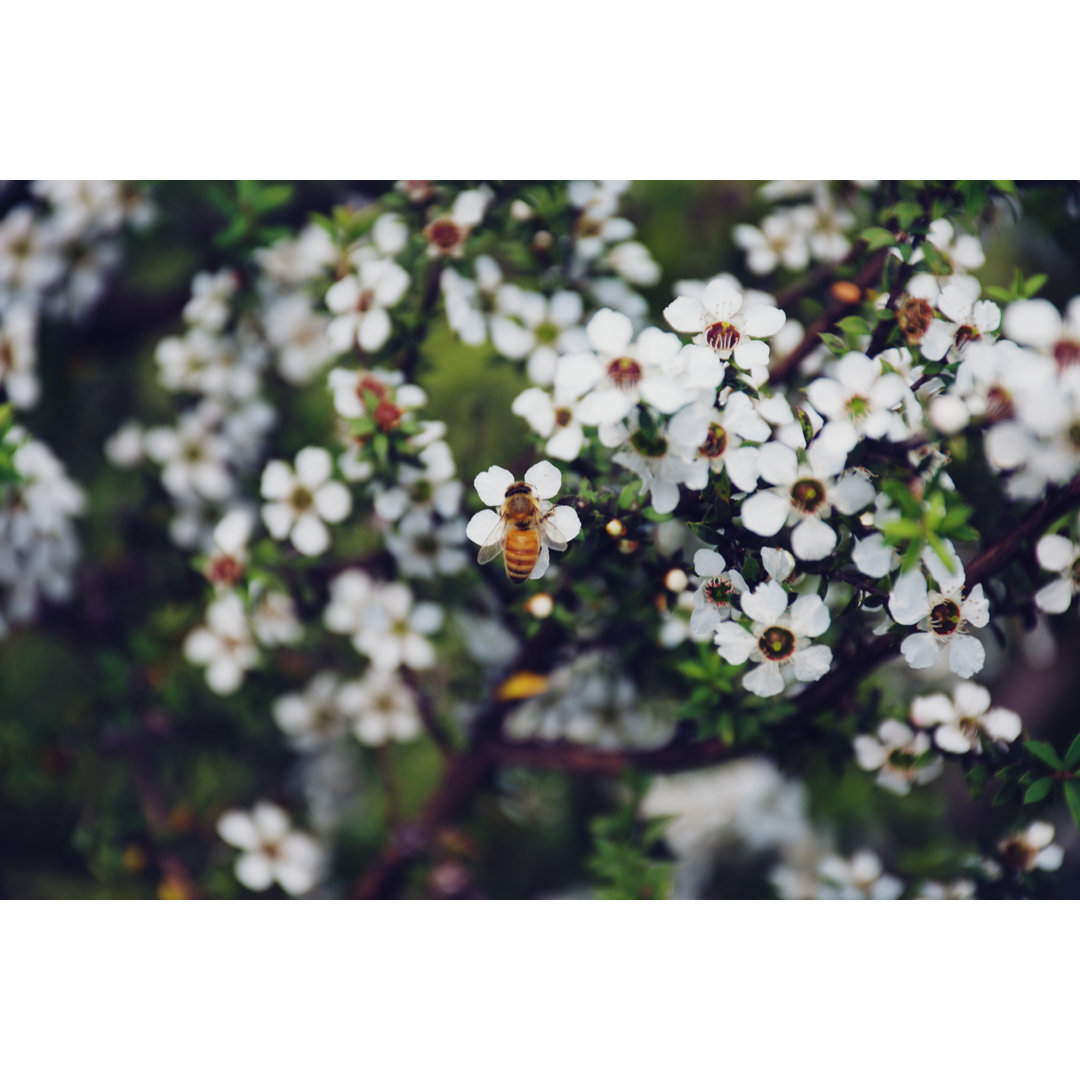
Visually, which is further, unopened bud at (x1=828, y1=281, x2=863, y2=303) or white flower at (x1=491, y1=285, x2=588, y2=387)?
white flower at (x1=491, y1=285, x2=588, y2=387)

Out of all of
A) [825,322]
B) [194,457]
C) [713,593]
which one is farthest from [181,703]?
[825,322]

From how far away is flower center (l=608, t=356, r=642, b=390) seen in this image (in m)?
1.09

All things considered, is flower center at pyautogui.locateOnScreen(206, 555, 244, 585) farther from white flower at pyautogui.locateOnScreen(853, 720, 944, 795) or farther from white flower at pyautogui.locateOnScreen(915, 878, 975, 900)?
white flower at pyautogui.locateOnScreen(915, 878, 975, 900)

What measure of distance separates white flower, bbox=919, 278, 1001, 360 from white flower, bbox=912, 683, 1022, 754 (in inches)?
22.0

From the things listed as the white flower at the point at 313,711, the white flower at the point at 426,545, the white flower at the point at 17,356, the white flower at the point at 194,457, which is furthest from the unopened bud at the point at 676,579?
the white flower at the point at 17,356

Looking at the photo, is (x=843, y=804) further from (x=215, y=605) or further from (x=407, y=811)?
(x=215, y=605)

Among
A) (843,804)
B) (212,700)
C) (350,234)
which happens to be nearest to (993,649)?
(843,804)

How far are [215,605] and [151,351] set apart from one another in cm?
86

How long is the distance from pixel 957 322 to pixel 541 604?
0.72 m

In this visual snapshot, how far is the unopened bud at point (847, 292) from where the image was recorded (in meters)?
1.40

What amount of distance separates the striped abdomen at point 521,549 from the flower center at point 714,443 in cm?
24

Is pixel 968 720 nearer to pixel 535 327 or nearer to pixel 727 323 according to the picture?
pixel 727 323

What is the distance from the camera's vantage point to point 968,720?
139cm

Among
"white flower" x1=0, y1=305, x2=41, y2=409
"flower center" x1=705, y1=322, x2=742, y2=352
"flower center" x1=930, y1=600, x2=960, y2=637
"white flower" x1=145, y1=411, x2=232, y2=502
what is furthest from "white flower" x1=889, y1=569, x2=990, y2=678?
"white flower" x1=0, y1=305, x2=41, y2=409
